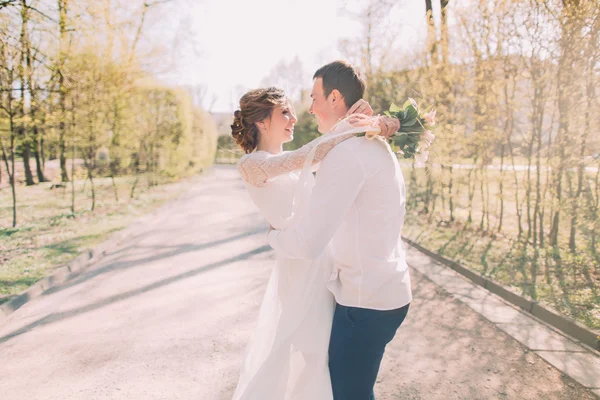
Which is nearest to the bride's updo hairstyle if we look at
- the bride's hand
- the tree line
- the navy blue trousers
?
the bride's hand

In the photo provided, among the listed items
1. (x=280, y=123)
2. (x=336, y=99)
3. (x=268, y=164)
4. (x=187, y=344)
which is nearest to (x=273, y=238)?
(x=268, y=164)

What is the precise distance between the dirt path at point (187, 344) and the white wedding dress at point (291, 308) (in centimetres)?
141

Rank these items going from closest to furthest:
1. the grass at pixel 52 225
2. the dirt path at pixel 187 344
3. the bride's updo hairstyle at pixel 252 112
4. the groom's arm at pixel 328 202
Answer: the groom's arm at pixel 328 202 < the bride's updo hairstyle at pixel 252 112 < the dirt path at pixel 187 344 < the grass at pixel 52 225

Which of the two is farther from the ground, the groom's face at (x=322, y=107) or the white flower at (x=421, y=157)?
the groom's face at (x=322, y=107)

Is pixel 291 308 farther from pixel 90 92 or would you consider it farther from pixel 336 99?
pixel 90 92

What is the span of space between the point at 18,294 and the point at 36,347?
5.72 feet

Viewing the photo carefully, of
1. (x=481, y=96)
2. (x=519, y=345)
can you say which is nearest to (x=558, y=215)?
(x=481, y=96)

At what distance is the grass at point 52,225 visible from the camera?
6.83 m

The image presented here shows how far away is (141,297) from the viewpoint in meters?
5.70

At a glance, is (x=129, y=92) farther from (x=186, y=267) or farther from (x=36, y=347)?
(x=36, y=347)

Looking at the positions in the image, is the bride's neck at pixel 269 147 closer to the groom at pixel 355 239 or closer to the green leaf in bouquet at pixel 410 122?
the groom at pixel 355 239

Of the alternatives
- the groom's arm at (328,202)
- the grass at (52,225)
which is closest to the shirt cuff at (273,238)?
the groom's arm at (328,202)

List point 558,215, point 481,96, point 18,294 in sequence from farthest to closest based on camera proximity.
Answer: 1. point 481,96
2. point 558,215
3. point 18,294

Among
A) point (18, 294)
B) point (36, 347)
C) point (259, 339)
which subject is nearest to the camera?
point (259, 339)
